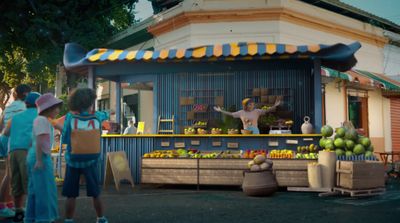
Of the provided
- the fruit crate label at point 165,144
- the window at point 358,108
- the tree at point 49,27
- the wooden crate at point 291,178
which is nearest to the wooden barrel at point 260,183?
the wooden crate at point 291,178

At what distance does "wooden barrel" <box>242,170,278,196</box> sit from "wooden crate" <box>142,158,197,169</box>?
1.69m

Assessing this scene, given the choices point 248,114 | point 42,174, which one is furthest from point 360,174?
point 42,174

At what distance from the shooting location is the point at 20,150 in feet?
20.1

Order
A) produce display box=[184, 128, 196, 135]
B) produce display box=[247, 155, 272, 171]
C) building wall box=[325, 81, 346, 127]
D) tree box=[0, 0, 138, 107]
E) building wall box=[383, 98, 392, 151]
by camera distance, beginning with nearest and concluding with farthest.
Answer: produce display box=[247, 155, 272, 171] < produce display box=[184, 128, 196, 135] < building wall box=[325, 81, 346, 127] < tree box=[0, 0, 138, 107] < building wall box=[383, 98, 392, 151]

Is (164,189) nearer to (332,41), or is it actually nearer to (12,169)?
(12,169)

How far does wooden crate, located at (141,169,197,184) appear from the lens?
9.89m

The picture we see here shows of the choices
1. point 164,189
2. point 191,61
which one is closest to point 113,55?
point 191,61

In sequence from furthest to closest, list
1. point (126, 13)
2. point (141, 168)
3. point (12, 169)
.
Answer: point (126, 13), point (141, 168), point (12, 169)

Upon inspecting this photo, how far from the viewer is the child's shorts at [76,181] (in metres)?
5.27

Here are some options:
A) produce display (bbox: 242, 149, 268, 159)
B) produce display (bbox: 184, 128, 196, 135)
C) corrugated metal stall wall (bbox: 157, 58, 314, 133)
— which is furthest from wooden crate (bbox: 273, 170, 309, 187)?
corrugated metal stall wall (bbox: 157, 58, 314, 133)

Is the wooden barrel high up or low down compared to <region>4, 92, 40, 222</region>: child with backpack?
down

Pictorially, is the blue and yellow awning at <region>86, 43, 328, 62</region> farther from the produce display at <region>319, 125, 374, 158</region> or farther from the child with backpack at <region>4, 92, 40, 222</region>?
the child with backpack at <region>4, 92, 40, 222</region>

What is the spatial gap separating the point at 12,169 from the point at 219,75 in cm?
795

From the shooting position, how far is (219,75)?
13.1m
